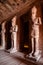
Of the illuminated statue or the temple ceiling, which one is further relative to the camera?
the illuminated statue

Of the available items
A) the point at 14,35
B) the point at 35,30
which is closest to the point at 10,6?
the point at 35,30

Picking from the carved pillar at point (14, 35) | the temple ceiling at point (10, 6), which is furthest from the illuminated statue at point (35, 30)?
the temple ceiling at point (10, 6)

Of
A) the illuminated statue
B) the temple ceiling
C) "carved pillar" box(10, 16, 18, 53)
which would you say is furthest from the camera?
"carved pillar" box(10, 16, 18, 53)

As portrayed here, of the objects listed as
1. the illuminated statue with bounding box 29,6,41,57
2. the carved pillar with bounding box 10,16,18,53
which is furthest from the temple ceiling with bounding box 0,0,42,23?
the carved pillar with bounding box 10,16,18,53

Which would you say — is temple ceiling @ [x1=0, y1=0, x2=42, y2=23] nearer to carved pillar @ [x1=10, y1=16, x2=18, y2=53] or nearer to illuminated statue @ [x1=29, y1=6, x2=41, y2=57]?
illuminated statue @ [x1=29, y1=6, x2=41, y2=57]

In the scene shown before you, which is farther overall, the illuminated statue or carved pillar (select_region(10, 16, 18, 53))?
carved pillar (select_region(10, 16, 18, 53))

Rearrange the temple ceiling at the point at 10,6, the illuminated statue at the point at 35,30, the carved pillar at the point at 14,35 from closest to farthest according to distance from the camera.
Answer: the temple ceiling at the point at 10,6 < the illuminated statue at the point at 35,30 < the carved pillar at the point at 14,35

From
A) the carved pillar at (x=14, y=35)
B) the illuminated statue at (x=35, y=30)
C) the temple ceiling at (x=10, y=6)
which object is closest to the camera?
the temple ceiling at (x=10, y=6)

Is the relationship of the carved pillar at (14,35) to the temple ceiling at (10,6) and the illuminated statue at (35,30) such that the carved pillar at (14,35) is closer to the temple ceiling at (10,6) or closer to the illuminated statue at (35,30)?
the illuminated statue at (35,30)

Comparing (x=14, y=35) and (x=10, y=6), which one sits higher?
(x=10, y=6)

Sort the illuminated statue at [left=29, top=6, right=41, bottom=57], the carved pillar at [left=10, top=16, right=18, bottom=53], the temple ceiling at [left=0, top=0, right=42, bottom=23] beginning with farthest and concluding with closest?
the carved pillar at [left=10, top=16, right=18, bottom=53], the illuminated statue at [left=29, top=6, right=41, bottom=57], the temple ceiling at [left=0, top=0, right=42, bottom=23]

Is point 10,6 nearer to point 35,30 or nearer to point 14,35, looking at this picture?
point 35,30

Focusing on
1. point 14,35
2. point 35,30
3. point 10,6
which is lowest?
point 14,35

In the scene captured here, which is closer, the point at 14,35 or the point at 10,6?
the point at 10,6
